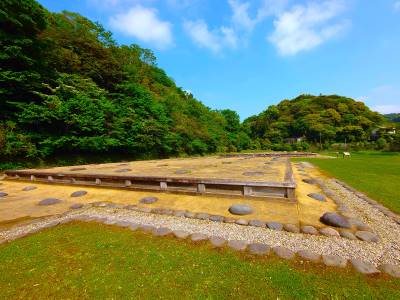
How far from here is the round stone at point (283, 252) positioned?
289 cm

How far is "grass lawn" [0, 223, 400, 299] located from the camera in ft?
7.19

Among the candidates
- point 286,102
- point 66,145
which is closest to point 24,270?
point 66,145

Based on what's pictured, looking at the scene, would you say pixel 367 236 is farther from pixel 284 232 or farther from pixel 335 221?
pixel 284 232

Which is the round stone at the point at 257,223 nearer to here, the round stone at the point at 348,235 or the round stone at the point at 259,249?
the round stone at the point at 259,249

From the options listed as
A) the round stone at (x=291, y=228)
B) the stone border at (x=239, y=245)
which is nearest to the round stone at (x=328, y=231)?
the round stone at (x=291, y=228)

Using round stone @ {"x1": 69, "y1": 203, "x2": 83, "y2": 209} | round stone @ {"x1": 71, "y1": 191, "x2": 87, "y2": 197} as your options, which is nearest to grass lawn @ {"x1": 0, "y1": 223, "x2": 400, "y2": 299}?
round stone @ {"x1": 69, "y1": 203, "x2": 83, "y2": 209}

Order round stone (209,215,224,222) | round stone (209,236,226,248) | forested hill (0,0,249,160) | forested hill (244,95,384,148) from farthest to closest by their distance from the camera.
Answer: forested hill (244,95,384,148) → forested hill (0,0,249,160) → round stone (209,215,224,222) → round stone (209,236,226,248)

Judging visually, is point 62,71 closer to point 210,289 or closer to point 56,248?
point 56,248

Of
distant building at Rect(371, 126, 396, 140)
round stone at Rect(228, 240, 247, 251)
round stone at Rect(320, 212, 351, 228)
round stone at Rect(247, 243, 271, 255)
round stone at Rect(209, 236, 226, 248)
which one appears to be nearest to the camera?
round stone at Rect(247, 243, 271, 255)

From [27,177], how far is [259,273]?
11809mm

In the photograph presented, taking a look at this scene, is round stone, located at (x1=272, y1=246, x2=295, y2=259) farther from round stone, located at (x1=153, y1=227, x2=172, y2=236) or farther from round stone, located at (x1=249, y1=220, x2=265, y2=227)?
round stone, located at (x1=153, y1=227, x2=172, y2=236)

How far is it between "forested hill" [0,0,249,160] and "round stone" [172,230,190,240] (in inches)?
484

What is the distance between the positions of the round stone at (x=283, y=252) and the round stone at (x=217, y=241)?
2.79ft

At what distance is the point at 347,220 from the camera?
13.5 ft
